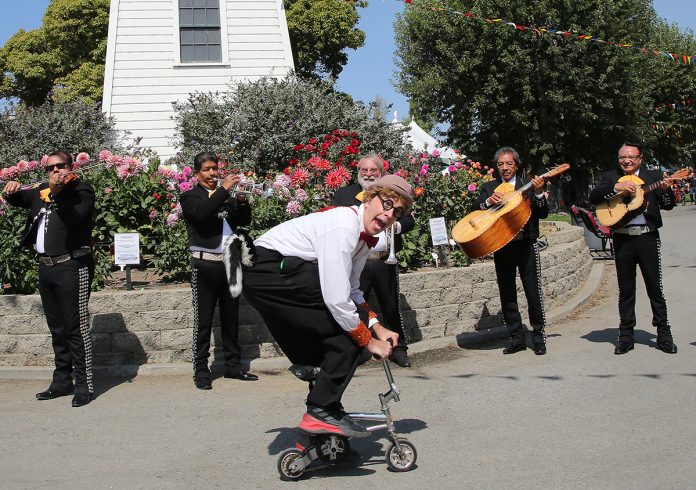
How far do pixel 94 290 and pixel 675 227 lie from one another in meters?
21.6

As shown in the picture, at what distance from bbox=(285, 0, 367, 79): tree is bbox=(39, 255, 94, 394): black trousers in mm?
25738

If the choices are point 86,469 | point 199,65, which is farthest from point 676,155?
point 86,469

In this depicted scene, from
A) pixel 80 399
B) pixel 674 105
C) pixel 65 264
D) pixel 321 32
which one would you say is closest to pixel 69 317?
pixel 65 264

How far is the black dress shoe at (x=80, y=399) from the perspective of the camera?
6668 millimetres

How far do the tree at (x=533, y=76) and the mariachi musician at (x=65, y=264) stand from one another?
78.8 ft

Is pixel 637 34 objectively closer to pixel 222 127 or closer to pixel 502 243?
pixel 222 127

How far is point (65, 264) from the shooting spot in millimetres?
6785

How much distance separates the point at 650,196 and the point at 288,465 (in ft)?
15.9

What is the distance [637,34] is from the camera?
3005 cm

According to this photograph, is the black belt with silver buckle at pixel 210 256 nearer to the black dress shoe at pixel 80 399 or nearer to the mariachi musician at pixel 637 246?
the black dress shoe at pixel 80 399

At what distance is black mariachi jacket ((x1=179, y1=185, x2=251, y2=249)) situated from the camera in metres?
7.00

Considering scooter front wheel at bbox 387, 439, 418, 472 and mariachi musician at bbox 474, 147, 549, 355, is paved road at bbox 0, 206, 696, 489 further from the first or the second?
mariachi musician at bbox 474, 147, 549, 355

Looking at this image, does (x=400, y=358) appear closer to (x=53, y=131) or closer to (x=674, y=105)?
(x=53, y=131)

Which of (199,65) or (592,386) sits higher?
(199,65)
